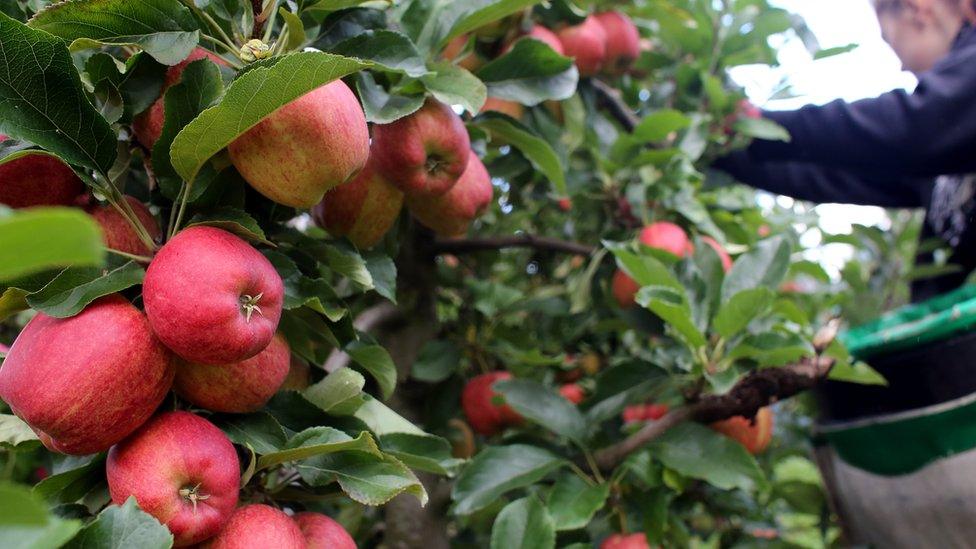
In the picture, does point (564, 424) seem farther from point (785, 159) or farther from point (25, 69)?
point (785, 159)

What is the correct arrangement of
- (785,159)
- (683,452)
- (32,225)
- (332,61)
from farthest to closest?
(785,159)
(683,452)
(332,61)
(32,225)

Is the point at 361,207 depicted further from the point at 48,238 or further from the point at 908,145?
the point at 908,145

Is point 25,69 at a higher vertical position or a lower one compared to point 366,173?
higher

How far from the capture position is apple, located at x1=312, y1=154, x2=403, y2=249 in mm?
690

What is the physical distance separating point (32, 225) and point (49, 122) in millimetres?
336

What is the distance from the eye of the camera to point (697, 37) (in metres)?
1.37

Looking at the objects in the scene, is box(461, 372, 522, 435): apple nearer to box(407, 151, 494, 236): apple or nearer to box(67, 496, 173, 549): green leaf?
box(407, 151, 494, 236): apple

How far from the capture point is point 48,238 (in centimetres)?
23

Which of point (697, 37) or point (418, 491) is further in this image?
point (697, 37)

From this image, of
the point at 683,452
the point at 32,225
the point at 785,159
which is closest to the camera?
the point at 32,225

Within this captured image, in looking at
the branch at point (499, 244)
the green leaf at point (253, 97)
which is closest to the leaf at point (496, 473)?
the branch at point (499, 244)

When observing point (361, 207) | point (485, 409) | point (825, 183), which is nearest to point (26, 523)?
point (361, 207)

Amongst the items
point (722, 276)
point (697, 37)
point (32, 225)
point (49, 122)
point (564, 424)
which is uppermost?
point (32, 225)

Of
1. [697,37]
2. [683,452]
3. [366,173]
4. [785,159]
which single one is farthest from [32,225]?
[785,159]
